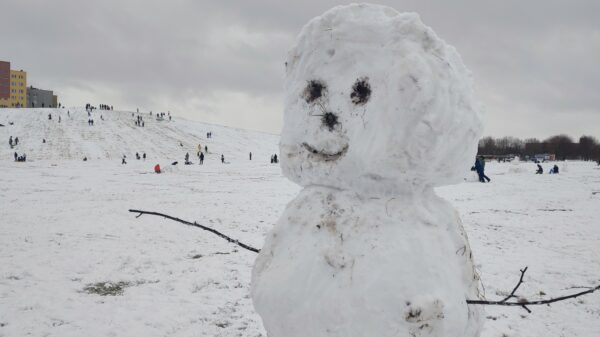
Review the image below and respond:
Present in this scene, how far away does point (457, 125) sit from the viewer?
2.02 meters

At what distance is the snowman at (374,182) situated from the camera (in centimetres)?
189

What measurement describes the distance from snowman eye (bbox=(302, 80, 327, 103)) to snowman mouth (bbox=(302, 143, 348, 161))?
0.27m

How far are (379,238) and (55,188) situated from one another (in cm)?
1830

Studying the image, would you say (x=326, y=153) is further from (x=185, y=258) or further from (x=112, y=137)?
(x=112, y=137)

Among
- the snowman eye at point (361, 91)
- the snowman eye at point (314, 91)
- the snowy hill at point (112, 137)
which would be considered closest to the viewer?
the snowman eye at point (361, 91)

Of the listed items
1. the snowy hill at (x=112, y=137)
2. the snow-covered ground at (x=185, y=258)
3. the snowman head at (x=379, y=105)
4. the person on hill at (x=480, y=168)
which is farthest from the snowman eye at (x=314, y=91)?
the snowy hill at (x=112, y=137)

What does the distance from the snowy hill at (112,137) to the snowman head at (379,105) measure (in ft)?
151

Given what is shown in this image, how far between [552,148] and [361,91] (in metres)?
109

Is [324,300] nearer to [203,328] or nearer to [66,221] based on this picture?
[203,328]

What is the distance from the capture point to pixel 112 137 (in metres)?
54.1

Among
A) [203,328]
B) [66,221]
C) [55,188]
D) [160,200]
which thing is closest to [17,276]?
[203,328]

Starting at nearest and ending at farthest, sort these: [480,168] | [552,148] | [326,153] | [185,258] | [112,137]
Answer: [326,153] → [185,258] → [480,168] → [112,137] → [552,148]

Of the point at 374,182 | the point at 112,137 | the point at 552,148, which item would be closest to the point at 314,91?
the point at 374,182

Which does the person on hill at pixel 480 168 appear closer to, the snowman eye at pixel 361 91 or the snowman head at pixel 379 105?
the snowman head at pixel 379 105
